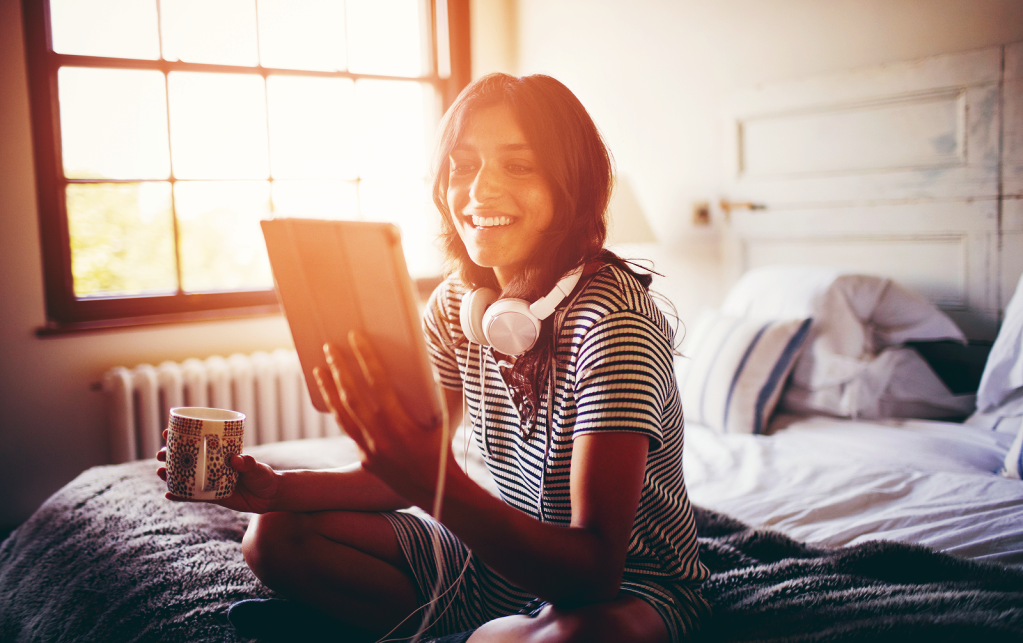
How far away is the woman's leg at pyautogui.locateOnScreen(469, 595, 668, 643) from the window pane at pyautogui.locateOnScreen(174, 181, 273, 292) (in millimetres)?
1927

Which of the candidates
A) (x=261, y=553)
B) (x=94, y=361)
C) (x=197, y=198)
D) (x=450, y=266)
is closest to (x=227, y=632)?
(x=261, y=553)

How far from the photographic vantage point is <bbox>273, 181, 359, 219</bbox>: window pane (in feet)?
9.27

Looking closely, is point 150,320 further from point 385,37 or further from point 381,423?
point 381,423

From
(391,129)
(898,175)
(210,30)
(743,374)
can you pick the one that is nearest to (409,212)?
(391,129)

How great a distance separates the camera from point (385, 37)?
308 cm

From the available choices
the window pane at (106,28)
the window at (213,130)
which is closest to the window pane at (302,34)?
the window at (213,130)

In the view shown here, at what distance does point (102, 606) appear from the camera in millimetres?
1009

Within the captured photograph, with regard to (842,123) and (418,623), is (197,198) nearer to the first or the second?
(418,623)

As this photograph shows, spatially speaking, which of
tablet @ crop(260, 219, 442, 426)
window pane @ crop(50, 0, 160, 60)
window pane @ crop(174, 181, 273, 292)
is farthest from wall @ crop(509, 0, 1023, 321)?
tablet @ crop(260, 219, 442, 426)

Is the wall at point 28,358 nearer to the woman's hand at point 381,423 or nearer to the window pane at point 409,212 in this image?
the window pane at point 409,212

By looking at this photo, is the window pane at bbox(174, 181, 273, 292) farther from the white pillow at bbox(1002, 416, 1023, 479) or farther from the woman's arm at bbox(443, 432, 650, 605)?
the white pillow at bbox(1002, 416, 1023, 479)

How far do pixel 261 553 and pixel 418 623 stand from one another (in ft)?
0.83

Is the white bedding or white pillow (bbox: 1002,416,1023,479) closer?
the white bedding

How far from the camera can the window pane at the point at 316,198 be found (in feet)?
9.27
